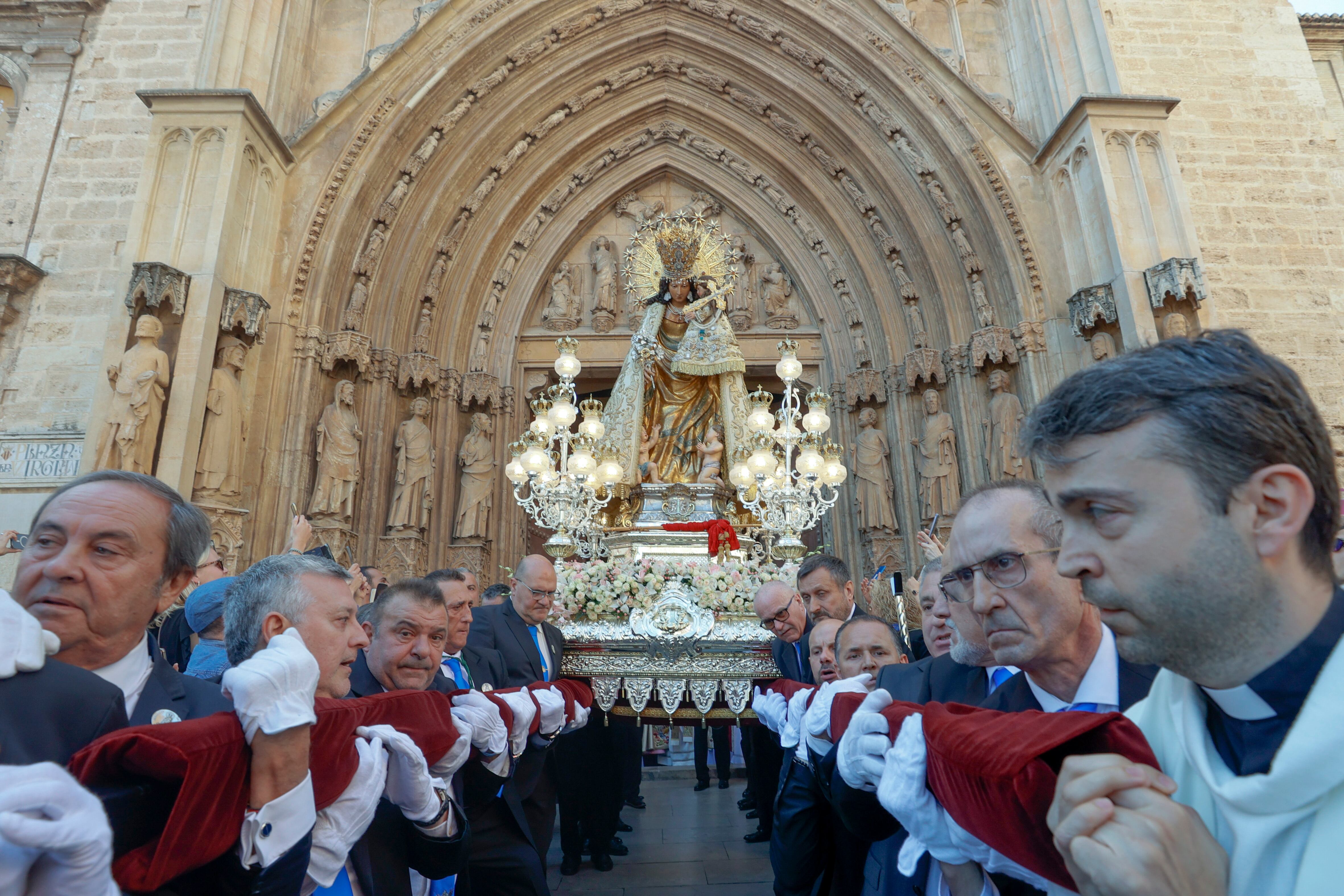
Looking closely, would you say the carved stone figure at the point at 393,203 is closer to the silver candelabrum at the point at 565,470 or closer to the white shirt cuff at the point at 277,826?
the silver candelabrum at the point at 565,470

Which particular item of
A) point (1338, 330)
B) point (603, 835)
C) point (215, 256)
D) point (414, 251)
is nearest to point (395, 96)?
point (414, 251)

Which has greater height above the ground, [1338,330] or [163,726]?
[1338,330]

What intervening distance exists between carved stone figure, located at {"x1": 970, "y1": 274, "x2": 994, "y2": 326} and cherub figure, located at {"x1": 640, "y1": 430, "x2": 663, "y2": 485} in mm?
4064

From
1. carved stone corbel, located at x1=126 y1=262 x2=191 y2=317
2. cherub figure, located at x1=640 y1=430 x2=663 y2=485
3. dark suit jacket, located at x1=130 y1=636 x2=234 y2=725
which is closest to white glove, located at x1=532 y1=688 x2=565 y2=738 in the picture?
dark suit jacket, located at x1=130 y1=636 x2=234 y2=725

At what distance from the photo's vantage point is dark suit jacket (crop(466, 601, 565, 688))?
3.62 m

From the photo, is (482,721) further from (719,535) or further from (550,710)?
(719,535)

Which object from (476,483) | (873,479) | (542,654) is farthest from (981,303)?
(542,654)

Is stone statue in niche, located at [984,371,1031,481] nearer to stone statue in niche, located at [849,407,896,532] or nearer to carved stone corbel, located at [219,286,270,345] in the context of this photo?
stone statue in niche, located at [849,407,896,532]

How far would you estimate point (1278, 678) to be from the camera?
29.0 inches

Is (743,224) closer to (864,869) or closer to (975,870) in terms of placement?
(864,869)

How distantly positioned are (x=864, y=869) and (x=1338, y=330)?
894 cm

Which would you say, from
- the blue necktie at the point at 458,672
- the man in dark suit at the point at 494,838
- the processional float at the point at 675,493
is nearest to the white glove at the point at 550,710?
the man in dark suit at the point at 494,838

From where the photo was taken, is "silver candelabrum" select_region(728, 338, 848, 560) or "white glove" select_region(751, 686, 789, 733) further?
"silver candelabrum" select_region(728, 338, 848, 560)

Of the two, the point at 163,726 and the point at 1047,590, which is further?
the point at 1047,590
